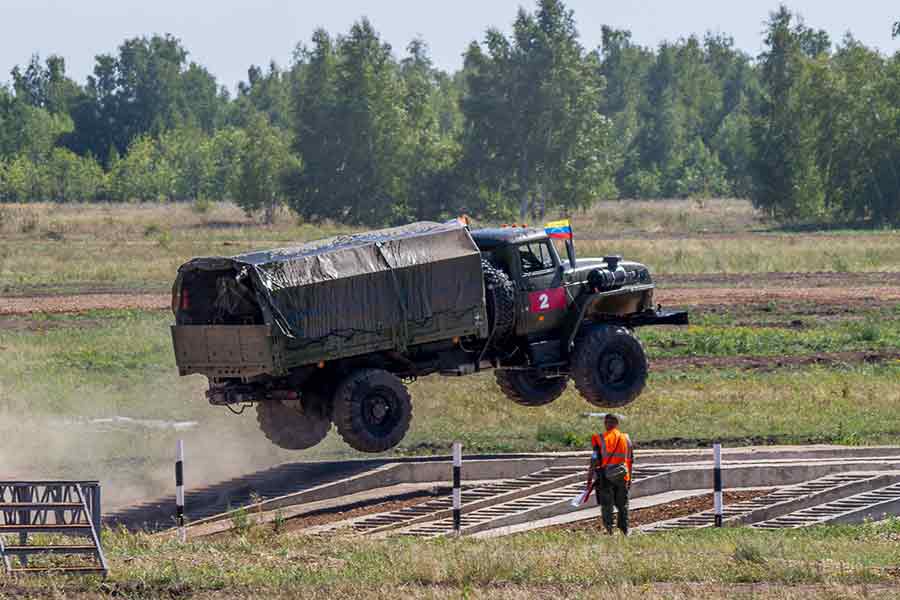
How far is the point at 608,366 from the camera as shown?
2197 centimetres

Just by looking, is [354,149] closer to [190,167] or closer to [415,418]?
[190,167]

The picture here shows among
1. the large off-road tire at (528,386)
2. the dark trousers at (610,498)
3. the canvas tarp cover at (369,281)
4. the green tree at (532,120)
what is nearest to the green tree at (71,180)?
the green tree at (532,120)

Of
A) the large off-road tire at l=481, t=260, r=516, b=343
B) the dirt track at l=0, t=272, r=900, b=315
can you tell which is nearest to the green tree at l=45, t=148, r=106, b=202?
the dirt track at l=0, t=272, r=900, b=315

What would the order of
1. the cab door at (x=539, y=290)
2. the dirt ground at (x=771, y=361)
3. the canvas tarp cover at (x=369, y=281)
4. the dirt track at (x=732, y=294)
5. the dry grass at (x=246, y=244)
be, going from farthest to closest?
the dry grass at (x=246, y=244)
the dirt track at (x=732, y=294)
the dirt ground at (x=771, y=361)
the cab door at (x=539, y=290)
the canvas tarp cover at (x=369, y=281)

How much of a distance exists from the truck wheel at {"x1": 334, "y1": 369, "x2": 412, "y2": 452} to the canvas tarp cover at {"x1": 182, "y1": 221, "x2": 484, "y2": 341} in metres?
0.70

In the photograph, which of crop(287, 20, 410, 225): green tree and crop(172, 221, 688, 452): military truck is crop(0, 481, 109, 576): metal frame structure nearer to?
crop(172, 221, 688, 452): military truck

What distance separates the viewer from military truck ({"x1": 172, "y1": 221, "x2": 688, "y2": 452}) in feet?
62.1

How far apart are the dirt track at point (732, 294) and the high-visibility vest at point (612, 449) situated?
85.5 feet

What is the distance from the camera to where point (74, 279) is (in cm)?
5141

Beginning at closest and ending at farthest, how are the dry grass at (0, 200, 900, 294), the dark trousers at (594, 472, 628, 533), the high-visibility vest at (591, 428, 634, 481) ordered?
the high-visibility vest at (591, 428, 634, 481) → the dark trousers at (594, 472, 628, 533) → the dry grass at (0, 200, 900, 294)

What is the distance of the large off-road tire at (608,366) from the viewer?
2169 centimetres

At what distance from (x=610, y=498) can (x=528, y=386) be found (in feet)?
22.4

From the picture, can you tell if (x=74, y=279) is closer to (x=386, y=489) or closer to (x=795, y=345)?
A: (x=795, y=345)

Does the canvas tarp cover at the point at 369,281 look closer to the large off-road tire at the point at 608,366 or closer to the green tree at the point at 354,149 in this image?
the large off-road tire at the point at 608,366
